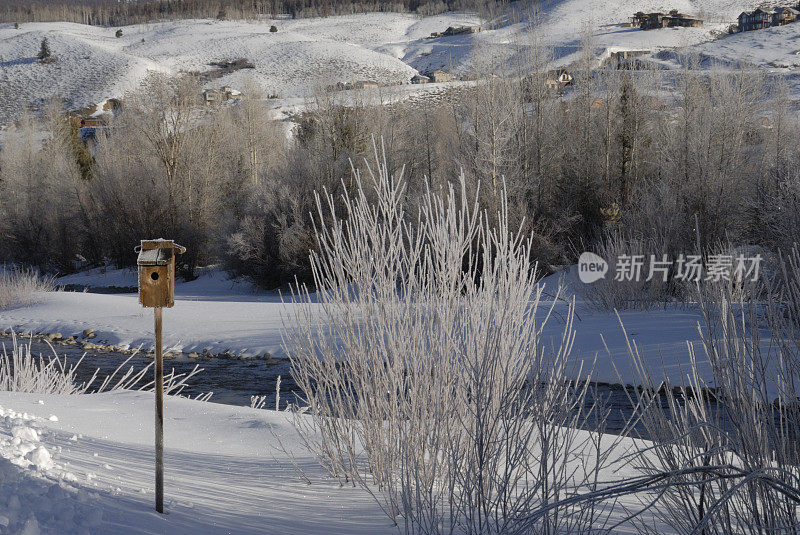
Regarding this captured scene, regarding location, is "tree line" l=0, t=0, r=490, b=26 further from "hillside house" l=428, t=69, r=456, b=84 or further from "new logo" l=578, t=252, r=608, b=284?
"new logo" l=578, t=252, r=608, b=284

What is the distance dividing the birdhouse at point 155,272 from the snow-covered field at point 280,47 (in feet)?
160

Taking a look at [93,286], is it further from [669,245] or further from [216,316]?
[669,245]

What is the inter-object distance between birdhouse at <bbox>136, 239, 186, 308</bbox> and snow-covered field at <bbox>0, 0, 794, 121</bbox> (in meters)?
48.7

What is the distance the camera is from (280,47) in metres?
86.1

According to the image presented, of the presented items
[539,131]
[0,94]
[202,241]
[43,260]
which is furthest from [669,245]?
[0,94]

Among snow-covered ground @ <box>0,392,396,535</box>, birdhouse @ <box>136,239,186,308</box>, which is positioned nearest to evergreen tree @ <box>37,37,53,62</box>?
snow-covered ground @ <box>0,392,396,535</box>

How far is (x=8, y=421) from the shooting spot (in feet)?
16.0

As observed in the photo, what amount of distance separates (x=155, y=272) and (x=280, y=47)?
288 ft

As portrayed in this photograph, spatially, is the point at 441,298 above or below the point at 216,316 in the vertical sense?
above

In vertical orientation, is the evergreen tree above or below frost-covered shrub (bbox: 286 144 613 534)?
above

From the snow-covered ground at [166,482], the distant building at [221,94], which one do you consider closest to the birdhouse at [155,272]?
the snow-covered ground at [166,482]

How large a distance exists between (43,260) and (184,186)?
8.39m

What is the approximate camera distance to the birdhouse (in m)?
3.56

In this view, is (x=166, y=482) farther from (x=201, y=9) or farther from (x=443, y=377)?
(x=201, y=9)
